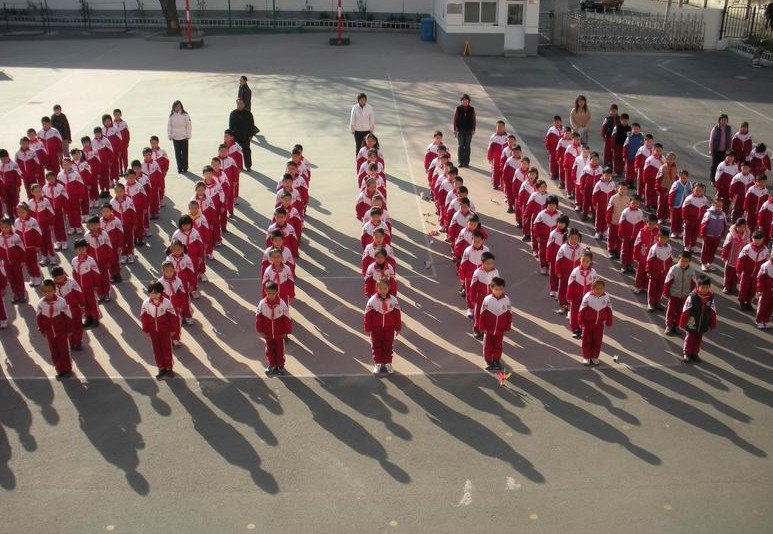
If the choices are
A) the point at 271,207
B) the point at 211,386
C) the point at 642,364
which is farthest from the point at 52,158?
the point at 642,364

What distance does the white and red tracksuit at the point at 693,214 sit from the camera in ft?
45.9

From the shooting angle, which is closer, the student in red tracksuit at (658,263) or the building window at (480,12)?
the student in red tracksuit at (658,263)

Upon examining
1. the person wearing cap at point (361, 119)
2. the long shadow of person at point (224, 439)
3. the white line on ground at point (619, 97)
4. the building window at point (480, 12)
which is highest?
the building window at point (480, 12)

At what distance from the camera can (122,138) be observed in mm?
18438

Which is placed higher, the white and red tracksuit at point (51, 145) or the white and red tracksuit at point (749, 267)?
the white and red tracksuit at point (51, 145)

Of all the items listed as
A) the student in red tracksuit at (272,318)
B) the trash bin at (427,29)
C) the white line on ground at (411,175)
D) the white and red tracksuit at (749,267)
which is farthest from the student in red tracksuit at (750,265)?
the trash bin at (427,29)

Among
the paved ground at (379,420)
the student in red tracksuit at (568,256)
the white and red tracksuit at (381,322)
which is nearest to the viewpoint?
the paved ground at (379,420)

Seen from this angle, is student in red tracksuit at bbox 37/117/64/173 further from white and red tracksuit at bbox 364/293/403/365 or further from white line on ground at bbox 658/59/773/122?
white line on ground at bbox 658/59/773/122

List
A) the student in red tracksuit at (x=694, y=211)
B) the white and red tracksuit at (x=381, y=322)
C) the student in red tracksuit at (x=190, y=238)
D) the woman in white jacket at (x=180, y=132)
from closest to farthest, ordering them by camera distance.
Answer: the white and red tracksuit at (x=381, y=322) < the student in red tracksuit at (x=190, y=238) < the student in red tracksuit at (x=694, y=211) < the woman in white jacket at (x=180, y=132)

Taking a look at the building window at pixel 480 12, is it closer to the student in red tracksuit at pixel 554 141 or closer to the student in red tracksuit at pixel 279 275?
the student in red tracksuit at pixel 554 141

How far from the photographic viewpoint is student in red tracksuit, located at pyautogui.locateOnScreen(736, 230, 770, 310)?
12219 mm

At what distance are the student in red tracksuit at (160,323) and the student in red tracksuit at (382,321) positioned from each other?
244 cm

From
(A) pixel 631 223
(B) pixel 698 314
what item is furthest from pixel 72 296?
(A) pixel 631 223

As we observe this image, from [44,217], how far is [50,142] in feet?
15.3
